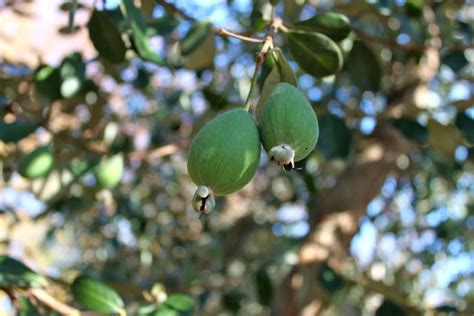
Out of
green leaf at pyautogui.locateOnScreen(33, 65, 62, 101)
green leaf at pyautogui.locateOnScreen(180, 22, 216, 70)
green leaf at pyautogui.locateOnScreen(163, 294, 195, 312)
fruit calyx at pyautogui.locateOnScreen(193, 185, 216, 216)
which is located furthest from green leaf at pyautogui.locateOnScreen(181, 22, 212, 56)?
fruit calyx at pyautogui.locateOnScreen(193, 185, 216, 216)

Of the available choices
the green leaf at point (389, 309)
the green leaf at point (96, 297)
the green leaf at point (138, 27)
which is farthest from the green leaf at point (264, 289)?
the green leaf at point (138, 27)

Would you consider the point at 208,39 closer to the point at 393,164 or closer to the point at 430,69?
the point at 393,164

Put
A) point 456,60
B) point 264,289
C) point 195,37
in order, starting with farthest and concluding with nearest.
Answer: point 264,289 < point 456,60 < point 195,37

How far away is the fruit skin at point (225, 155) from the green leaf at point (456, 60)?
121cm

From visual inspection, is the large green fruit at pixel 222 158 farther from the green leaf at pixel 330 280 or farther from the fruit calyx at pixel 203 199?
the green leaf at pixel 330 280

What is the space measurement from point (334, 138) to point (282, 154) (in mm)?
944

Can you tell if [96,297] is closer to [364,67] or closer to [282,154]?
[282,154]

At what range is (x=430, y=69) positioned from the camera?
7.90ft

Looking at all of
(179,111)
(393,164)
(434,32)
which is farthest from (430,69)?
(179,111)

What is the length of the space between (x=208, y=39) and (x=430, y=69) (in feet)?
3.85

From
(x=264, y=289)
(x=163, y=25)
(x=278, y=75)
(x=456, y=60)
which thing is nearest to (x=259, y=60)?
(x=278, y=75)

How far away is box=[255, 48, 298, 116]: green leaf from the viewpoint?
2.97 ft

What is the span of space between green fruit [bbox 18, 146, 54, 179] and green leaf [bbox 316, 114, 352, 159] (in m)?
0.65

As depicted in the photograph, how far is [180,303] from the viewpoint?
1292 mm
